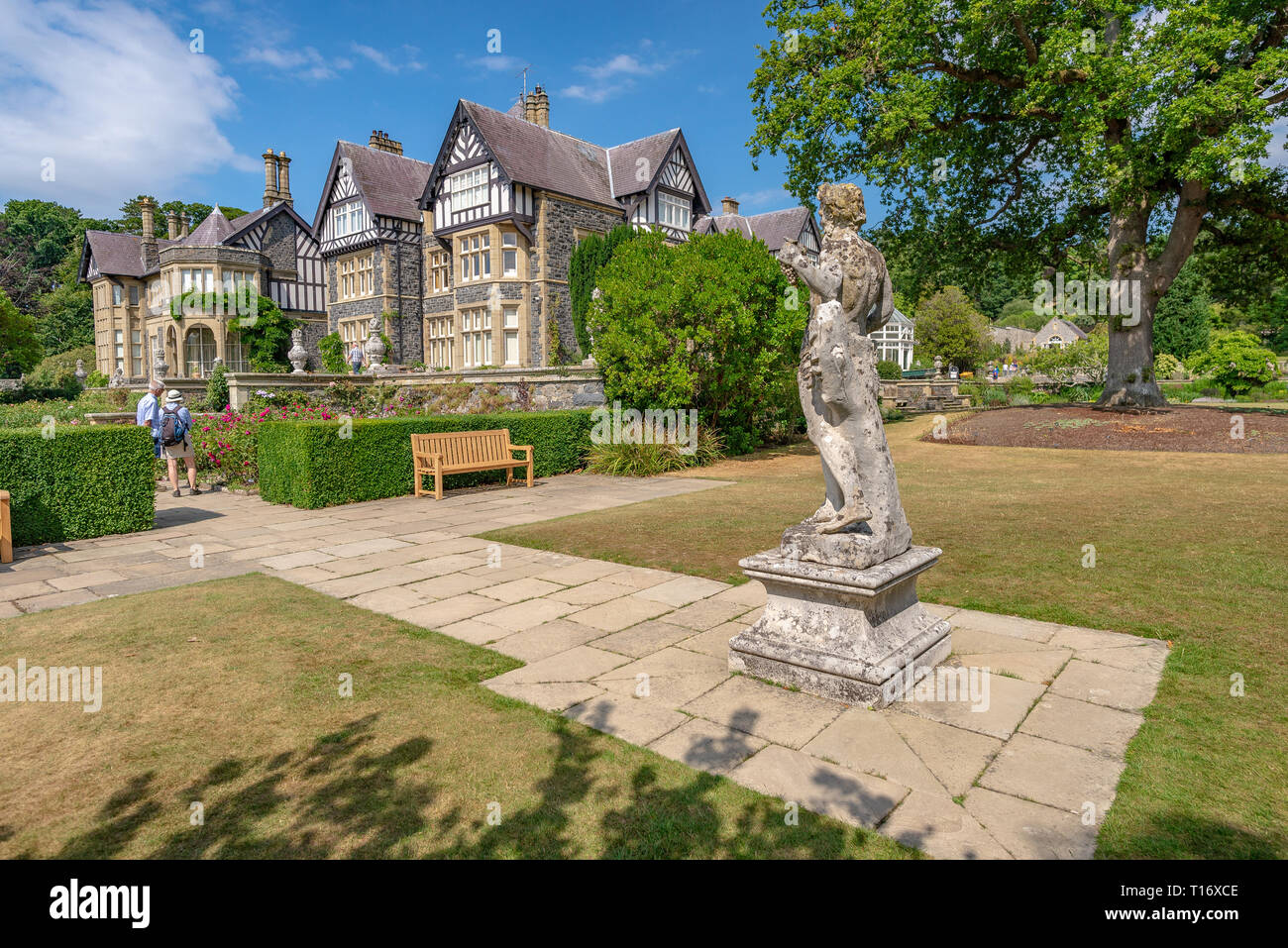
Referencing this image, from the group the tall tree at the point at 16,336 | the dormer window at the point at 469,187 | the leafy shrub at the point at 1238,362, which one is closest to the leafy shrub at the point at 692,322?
the dormer window at the point at 469,187

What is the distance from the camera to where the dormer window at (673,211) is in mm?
30438

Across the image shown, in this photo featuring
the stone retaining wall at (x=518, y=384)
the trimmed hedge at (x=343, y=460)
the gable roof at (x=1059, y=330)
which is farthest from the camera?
the gable roof at (x=1059, y=330)

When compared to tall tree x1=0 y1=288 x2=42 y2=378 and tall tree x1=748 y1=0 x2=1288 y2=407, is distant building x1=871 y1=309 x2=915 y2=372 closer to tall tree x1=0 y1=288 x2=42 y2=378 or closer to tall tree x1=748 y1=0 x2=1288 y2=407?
tall tree x1=748 y1=0 x2=1288 y2=407

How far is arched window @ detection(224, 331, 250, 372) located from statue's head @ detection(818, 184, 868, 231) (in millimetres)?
36358

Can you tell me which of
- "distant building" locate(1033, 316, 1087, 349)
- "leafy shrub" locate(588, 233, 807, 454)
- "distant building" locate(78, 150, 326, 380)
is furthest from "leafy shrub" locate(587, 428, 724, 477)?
"distant building" locate(1033, 316, 1087, 349)

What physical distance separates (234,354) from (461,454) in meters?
29.0

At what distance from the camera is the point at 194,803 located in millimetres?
2895

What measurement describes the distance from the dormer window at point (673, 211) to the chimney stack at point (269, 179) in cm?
2271

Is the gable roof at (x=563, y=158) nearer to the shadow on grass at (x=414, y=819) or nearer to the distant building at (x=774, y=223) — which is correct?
the distant building at (x=774, y=223)

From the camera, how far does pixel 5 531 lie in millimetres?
7250
